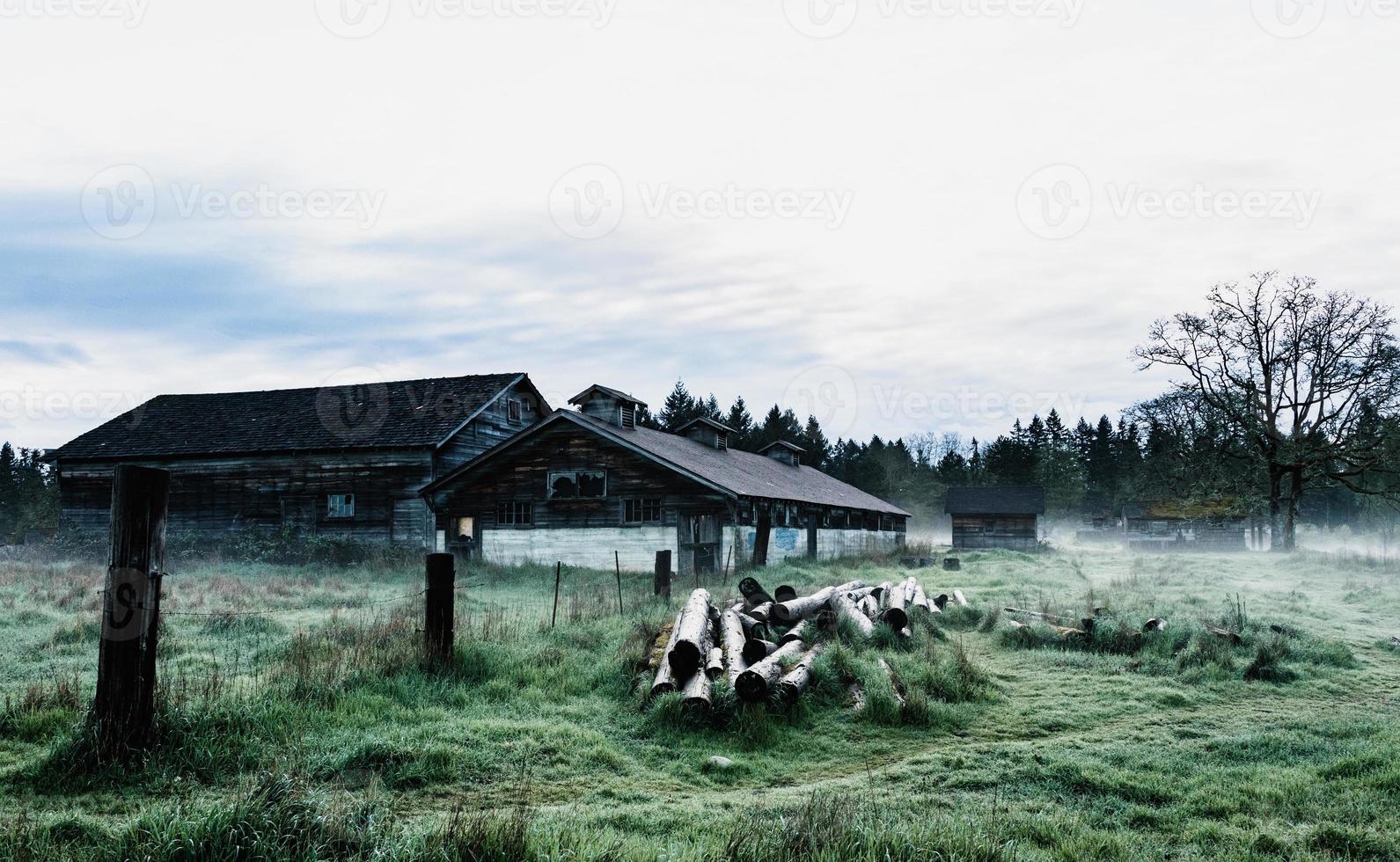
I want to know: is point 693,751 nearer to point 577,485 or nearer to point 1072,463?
point 577,485

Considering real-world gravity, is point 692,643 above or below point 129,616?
below

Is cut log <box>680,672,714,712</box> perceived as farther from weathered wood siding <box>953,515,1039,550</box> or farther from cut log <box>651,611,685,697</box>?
weathered wood siding <box>953,515,1039,550</box>

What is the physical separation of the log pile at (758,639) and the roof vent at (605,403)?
17198 mm

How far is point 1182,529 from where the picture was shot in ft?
206

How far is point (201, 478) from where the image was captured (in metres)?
36.3

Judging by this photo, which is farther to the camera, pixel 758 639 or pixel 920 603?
pixel 920 603

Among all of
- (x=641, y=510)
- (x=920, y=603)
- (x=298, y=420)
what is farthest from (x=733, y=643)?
(x=298, y=420)

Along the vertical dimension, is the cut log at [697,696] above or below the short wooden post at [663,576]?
below

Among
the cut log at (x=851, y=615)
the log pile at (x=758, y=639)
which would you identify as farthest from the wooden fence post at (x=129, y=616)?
the cut log at (x=851, y=615)

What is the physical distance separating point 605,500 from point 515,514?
3457 millimetres

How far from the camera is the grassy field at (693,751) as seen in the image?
17.2 ft

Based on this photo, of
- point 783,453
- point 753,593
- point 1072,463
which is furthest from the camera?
point 1072,463

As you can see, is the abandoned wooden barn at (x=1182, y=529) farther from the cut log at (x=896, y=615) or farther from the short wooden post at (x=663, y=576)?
the cut log at (x=896, y=615)

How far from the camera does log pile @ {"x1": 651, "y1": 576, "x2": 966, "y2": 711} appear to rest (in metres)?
9.36
